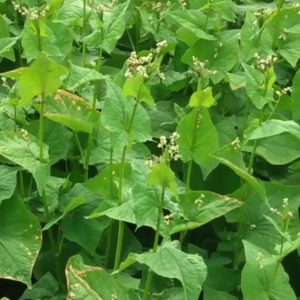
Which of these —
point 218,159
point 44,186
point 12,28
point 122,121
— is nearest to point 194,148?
point 218,159

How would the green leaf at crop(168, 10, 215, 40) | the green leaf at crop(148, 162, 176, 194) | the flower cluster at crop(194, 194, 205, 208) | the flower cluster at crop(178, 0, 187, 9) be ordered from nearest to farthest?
the green leaf at crop(148, 162, 176, 194) → the flower cluster at crop(194, 194, 205, 208) → the green leaf at crop(168, 10, 215, 40) → the flower cluster at crop(178, 0, 187, 9)

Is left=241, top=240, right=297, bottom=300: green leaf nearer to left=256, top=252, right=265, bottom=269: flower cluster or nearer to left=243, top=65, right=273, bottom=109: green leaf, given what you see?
left=256, top=252, right=265, bottom=269: flower cluster

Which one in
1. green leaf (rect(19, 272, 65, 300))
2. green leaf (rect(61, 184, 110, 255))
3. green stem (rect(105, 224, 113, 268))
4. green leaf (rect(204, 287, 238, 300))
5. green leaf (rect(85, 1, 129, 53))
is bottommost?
green leaf (rect(19, 272, 65, 300))

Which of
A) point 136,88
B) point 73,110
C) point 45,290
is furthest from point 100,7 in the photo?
point 45,290

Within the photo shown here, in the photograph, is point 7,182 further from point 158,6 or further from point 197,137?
point 158,6

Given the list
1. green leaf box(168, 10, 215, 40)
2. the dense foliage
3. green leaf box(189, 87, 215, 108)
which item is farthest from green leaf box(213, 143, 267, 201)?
green leaf box(168, 10, 215, 40)

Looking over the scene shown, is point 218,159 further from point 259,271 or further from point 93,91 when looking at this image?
point 93,91
